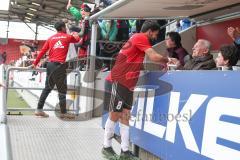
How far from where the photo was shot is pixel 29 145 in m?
5.07

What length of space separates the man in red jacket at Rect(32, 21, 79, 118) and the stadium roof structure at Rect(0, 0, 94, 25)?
49.9 feet

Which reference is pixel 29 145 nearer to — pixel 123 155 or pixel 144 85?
pixel 123 155

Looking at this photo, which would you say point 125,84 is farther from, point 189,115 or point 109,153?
point 189,115

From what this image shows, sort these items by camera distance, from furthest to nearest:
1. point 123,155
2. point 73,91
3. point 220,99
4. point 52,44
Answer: point 73,91 < point 52,44 < point 123,155 < point 220,99

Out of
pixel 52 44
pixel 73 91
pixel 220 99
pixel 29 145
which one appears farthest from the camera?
pixel 73 91

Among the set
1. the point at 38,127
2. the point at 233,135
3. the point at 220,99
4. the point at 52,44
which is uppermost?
the point at 52,44

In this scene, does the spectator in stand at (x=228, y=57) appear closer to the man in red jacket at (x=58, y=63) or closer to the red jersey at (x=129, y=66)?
the red jersey at (x=129, y=66)

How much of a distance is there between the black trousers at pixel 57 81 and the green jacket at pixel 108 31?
1062mm

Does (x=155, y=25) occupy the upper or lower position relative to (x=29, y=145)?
upper

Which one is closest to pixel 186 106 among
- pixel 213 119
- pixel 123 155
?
pixel 213 119

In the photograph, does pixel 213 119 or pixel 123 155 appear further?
pixel 123 155

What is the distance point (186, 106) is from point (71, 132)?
110 inches

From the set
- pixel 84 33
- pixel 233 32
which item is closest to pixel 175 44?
pixel 233 32

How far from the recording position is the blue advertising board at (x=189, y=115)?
306cm
